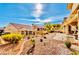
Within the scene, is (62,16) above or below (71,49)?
above

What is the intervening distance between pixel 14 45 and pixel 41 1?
605 mm

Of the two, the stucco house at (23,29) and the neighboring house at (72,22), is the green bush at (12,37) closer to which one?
the stucco house at (23,29)

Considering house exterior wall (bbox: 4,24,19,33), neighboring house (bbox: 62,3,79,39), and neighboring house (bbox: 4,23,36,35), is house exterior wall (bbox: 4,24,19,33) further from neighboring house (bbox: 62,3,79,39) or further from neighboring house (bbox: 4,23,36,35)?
neighboring house (bbox: 62,3,79,39)

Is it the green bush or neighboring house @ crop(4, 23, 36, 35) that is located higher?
neighboring house @ crop(4, 23, 36, 35)

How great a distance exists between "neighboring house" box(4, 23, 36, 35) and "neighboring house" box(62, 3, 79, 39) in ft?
1.26

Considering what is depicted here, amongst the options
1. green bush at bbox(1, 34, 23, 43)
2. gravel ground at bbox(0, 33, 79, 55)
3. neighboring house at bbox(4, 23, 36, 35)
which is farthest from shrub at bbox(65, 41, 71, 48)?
green bush at bbox(1, 34, 23, 43)

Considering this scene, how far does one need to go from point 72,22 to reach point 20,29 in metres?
0.61

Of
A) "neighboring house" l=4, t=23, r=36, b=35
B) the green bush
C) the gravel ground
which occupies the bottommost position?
the gravel ground

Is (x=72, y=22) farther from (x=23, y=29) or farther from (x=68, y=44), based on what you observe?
(x=23, y=29)

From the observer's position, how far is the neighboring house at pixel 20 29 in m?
2.14

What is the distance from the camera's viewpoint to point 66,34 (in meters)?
2.16

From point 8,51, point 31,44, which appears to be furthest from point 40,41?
point 8,51

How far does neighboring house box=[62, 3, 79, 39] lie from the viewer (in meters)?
2.11
